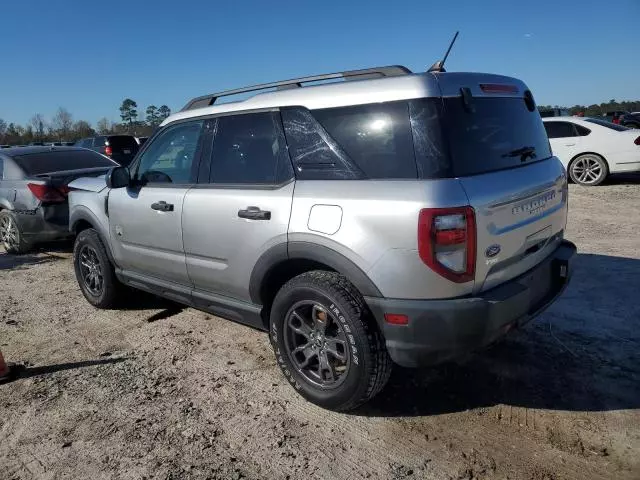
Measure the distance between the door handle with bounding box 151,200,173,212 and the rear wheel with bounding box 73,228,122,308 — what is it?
3.68 ft

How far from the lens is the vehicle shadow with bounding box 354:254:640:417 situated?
3.04 metres

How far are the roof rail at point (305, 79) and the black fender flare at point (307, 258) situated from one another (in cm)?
106

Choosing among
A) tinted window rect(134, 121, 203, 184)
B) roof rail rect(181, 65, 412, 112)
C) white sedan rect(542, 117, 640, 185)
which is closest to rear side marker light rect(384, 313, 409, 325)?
roof rail rect(181, 65, 412, 112)

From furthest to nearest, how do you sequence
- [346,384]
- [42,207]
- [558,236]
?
[42,207]
[558,236]
[346,384]

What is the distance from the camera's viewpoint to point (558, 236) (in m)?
3.40

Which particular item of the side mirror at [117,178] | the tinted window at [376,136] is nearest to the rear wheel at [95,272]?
the side mirror at [117,178]

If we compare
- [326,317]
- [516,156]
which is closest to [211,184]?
[326,317]

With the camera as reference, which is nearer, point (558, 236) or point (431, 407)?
point (431, 407)

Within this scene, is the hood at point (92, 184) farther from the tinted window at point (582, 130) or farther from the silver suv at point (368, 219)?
the tinted window at point (582, 130)

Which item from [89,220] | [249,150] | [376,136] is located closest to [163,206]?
[249,150]

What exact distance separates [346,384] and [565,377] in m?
1.52

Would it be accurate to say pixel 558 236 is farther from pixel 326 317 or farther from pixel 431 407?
pixel 326 317

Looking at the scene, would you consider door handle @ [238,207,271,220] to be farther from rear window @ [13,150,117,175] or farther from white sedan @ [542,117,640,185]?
white sedan @ [542,117,640,185]

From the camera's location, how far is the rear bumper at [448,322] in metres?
2.51
